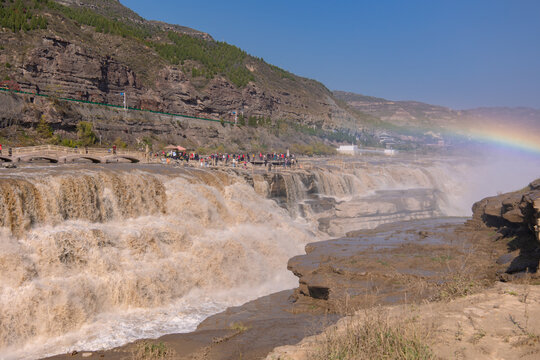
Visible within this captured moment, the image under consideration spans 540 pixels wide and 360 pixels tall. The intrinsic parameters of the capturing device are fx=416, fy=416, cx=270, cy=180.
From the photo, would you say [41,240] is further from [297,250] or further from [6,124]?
[6,124]

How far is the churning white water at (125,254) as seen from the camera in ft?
39.0

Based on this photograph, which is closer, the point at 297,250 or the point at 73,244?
the point at 73,244

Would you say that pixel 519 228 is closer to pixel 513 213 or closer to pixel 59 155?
pixel 513 213

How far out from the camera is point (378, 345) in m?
5.78

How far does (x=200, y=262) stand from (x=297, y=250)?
22.1 feet

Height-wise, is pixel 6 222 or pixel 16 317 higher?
pixel 6 222

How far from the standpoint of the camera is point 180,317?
1352cm

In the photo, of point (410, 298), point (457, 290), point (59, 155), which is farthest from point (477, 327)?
point (59, 155)

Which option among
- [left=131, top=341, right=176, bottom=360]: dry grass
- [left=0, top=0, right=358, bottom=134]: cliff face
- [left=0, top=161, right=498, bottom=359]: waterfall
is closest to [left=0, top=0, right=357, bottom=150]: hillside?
[left=0, top=0, right=358, bottom=134]: cliff face

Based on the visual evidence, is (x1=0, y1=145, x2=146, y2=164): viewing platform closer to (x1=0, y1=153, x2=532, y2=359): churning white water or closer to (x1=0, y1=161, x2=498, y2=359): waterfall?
(x1=0, y1=161, x2=498, y2=359): waterfall

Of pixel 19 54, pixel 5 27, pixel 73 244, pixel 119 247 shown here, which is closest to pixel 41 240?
pixel 73 244

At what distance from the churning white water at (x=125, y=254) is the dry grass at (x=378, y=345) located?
7.51 meters

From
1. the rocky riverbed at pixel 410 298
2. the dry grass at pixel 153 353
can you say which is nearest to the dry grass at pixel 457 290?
the rocky riverbed at pixel 410 298

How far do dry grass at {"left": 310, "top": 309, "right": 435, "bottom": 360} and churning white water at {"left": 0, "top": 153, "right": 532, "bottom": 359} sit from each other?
751 centimetres
